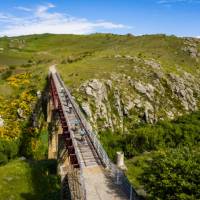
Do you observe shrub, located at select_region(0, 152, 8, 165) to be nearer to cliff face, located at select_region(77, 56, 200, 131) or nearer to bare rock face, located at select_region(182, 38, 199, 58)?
cliff face, located at select_region(77, 56, 200, 131)

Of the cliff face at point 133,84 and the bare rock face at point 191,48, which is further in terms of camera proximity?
the bare rock face at point 191,48

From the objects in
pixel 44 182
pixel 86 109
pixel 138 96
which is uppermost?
pixel 138 96

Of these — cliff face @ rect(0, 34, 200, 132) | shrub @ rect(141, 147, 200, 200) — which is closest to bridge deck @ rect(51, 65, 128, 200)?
shrub @ rect(141, 147, 200, 200)

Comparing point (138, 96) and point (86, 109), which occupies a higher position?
point (138, 96)

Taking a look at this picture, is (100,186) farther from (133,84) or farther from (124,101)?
(133,84)

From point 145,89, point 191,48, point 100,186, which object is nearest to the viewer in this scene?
point 100,186

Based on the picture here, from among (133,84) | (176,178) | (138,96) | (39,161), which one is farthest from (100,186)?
(133,84)

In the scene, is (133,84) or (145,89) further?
(133,84)

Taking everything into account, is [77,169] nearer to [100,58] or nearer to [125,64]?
[125,64]

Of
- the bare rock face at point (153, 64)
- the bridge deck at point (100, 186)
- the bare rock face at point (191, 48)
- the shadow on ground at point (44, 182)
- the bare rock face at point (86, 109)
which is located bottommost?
the shadow on ground at point (44, 182)

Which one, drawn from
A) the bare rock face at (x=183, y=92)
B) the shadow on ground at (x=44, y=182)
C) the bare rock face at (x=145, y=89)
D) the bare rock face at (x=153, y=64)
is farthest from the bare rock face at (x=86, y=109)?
the bare rock face at (x=153, y=64)

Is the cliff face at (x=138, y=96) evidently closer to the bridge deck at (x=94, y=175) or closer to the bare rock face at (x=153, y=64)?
the bare rock face at (x=153, y=64)

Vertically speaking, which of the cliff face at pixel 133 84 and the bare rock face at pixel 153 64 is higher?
the bare rock face at pixel 153 64
